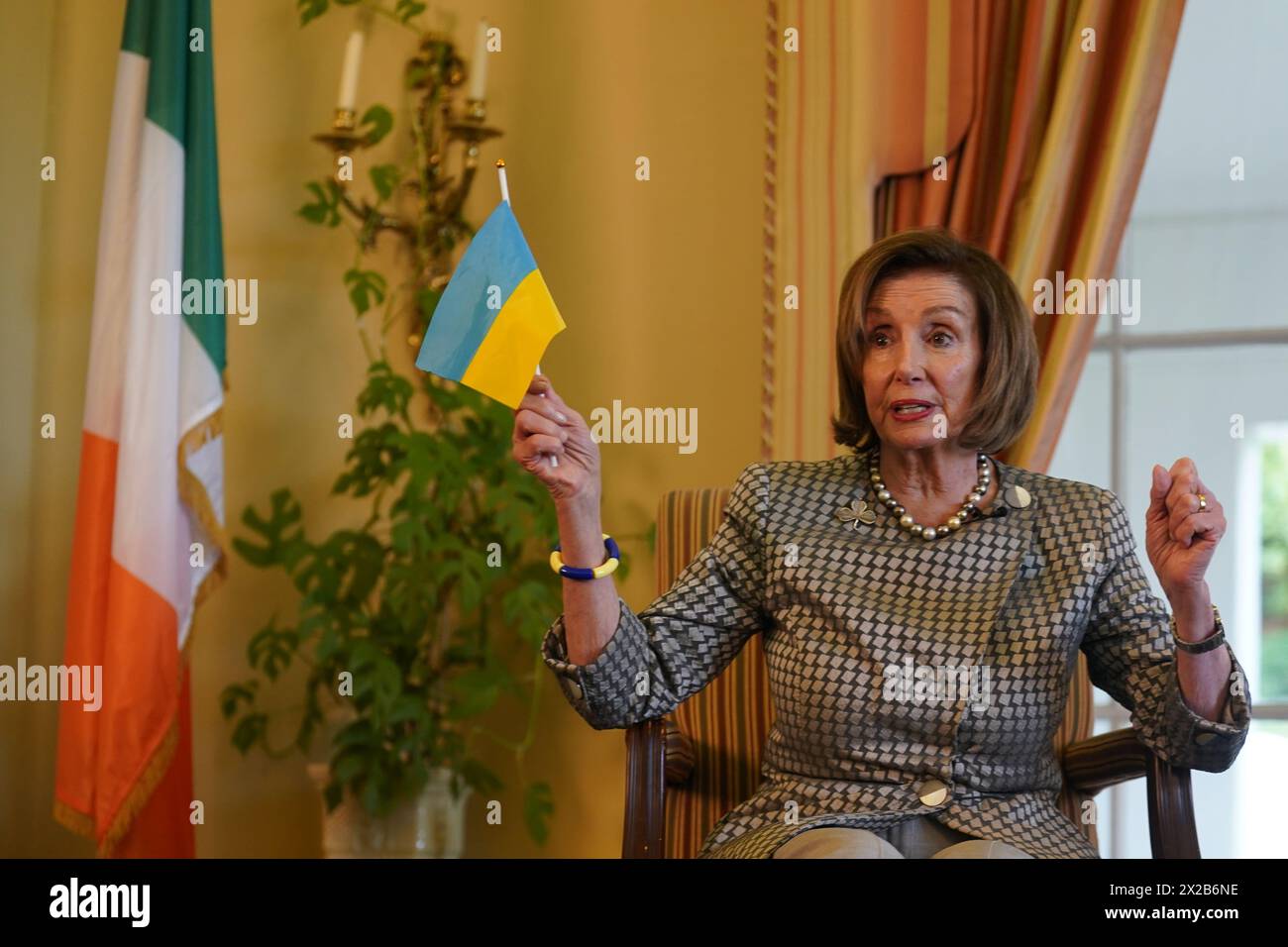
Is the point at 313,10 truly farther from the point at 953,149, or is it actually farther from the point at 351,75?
the point at 953,149

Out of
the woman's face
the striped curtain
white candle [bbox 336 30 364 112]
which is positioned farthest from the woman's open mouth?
white candle [bbox 336 30 364 112]

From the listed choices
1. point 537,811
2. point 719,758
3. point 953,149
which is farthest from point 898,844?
point 953,149

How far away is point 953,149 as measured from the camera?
92.1 inches

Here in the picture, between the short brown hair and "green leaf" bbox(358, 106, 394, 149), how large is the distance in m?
1.33

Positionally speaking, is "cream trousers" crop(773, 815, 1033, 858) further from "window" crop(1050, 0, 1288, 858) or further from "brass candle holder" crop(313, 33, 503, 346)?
"brass candle holder" crop(313, 33, 503, 346)

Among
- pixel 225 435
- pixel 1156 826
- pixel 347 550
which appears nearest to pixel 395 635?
pixel 347 550

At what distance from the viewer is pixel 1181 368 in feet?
8.06

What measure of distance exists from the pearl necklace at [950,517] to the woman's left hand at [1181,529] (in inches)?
9.9

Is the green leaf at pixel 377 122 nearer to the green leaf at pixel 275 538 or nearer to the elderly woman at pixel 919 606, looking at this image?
the green leaf at pixel 275 538

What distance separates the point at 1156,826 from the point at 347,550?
1701mm

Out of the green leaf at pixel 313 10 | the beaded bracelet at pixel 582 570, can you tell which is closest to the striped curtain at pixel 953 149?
the green leaf at pixel 313 10

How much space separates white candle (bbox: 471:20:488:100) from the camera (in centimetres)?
267
